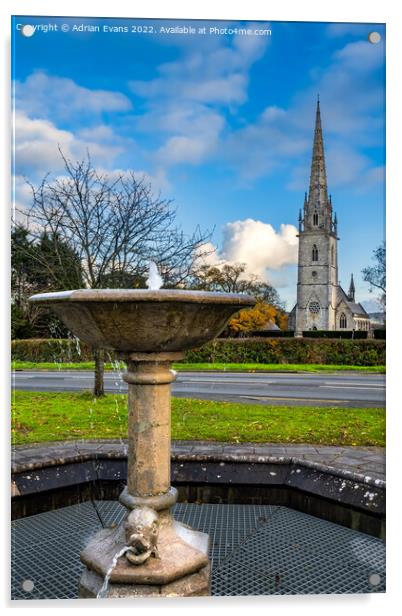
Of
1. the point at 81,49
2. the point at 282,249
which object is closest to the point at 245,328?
the point at 282,249

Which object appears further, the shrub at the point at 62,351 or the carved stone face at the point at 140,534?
the shrub at the point at 62,351

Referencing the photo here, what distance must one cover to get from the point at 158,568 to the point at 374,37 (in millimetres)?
3300

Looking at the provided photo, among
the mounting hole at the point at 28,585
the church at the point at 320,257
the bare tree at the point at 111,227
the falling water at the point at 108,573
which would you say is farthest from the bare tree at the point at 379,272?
the mounting hole at the point at 28,585

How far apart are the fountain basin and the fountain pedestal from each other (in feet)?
0.52

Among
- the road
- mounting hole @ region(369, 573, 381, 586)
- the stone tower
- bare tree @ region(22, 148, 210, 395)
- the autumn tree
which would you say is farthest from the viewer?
the autumn tree

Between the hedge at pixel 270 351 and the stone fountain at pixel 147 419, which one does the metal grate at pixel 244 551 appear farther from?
the hedge at pixel 270 351

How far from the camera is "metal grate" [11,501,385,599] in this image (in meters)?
2.83

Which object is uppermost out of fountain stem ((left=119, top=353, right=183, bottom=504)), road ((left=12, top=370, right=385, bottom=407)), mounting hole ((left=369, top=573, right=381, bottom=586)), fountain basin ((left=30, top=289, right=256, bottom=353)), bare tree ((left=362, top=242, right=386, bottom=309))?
bare tree ((left=362, top=242, right=386, bottom=309))

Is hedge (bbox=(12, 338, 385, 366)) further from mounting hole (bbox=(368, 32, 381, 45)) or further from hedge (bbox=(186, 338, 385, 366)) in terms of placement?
mounting hole (bbox=(368, 32, 381, 45))

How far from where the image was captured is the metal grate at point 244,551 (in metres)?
2.83

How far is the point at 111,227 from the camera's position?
7.41 metres

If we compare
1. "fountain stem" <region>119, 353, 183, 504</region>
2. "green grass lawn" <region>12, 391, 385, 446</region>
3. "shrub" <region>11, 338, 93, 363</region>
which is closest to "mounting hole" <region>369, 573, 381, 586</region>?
"green grass lawn" <region>12, 391, 385, 446</region>

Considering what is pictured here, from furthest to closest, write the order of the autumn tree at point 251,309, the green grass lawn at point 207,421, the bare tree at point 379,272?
the autumn tree at point 251,309 < the green grass lawn at point 207,421 < the bare tree at point 379,272
